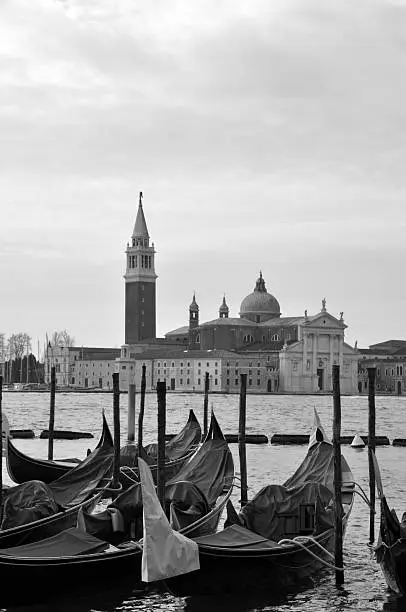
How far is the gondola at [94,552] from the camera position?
962 centimetres

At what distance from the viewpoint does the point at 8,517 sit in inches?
444

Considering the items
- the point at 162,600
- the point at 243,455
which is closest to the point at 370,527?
the point at 243,455

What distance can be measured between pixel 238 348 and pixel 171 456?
76678 mm

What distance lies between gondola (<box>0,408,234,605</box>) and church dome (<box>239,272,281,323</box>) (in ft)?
292

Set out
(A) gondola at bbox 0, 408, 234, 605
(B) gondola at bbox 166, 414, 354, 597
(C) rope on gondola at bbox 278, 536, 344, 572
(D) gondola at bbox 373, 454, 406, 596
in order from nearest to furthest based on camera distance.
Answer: (A) gondola at bbox 0, 408, 234, 605 → (B) gondola at bbox 166, 414, 354, 597 → (D) gondola at bbox 373, 454, 406, 596 → (C) rope on gondola at bbox 278, 536, 344, 572

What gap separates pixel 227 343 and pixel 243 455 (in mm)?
81062

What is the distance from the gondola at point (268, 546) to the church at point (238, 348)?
80089mm

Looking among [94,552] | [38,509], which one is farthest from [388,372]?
[94,552]

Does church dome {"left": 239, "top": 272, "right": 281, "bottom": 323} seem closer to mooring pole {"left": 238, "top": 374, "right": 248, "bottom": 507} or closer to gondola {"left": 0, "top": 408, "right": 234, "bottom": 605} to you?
mooring pole {"left": 238, "top": 374, "right": 248, "bottom": 507}

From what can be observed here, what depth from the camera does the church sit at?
305ft

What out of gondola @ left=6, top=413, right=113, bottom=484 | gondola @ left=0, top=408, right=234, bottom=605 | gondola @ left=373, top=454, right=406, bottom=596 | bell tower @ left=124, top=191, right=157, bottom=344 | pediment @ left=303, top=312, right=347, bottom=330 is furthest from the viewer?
bell tower @ left=124, top=191, right=157, bottom=344

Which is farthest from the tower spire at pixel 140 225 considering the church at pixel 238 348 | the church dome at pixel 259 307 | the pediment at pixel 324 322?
the pediment at pixel 324 322

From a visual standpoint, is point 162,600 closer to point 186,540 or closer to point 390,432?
point 186,540

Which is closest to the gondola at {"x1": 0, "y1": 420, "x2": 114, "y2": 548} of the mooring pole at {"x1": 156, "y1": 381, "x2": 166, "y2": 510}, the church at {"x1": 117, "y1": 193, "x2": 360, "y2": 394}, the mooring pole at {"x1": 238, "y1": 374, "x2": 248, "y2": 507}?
the mooring pole at {"x1": 156, "y1": 381, "x2": 166, "y2": 510}
